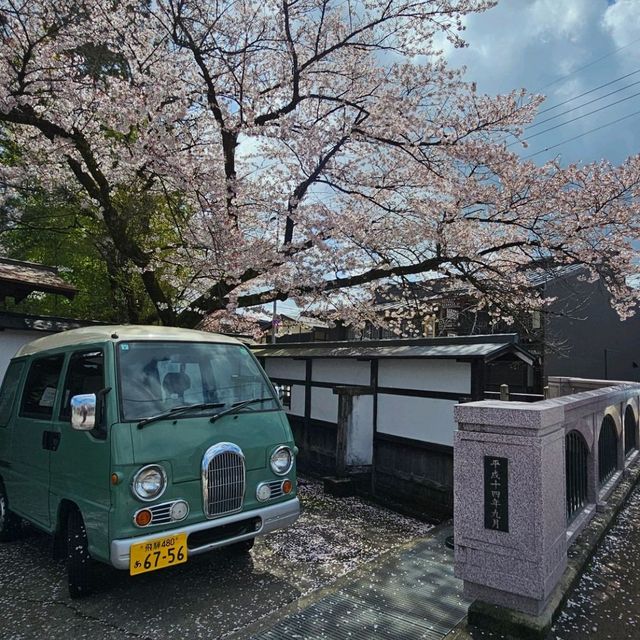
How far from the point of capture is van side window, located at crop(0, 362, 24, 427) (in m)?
5.16

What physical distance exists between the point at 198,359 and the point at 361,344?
4888mm

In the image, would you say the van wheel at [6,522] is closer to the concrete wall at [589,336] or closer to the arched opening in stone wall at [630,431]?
the arched opening in stone wall at [630,431]

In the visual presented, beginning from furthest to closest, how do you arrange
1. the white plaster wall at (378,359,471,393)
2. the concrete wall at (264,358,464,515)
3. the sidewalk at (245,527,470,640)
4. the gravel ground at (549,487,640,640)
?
the concrete wall at (264,358,464,515) → the white plaster wall at (378,359,471,393) → the sidewalk at (245,527,470,640) → the gravel ground at (549,487,640,640)

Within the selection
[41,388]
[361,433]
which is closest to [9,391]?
[41,388]

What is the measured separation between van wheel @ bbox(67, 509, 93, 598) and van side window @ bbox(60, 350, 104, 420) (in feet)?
3.10

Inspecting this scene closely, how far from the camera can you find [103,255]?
10.7m

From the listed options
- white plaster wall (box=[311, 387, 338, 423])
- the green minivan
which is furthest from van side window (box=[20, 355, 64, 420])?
white plaster wall (box=[311, 387, 338, 423])

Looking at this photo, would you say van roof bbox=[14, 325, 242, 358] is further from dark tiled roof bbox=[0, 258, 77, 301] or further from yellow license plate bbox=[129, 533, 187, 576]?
dark tiled roof bbox=[0, 258, 77, 301]

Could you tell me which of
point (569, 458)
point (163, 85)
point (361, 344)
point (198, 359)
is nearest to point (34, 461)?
point (198, 359)

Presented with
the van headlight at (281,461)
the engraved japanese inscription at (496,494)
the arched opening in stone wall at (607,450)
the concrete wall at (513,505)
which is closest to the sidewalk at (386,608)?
the concrete wall at (513,505)

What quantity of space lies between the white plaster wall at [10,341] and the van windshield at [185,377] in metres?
4.53

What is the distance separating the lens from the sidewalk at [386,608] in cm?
286

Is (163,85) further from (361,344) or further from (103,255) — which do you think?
(361,344)

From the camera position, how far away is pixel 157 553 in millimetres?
3334
